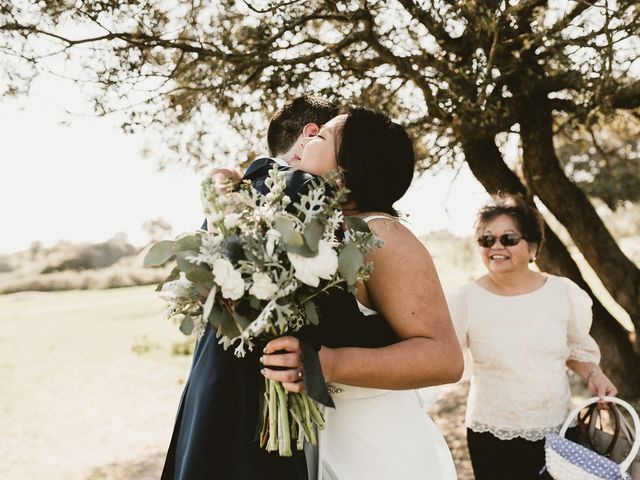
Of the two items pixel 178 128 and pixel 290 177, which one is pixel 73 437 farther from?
pixel 290 177

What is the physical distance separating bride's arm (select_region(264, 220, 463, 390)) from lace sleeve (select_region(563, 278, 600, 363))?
1920mm

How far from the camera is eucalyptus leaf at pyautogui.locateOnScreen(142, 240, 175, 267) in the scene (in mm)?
1654

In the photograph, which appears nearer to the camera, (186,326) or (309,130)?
(186,326)

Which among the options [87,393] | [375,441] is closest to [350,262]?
[375,441]

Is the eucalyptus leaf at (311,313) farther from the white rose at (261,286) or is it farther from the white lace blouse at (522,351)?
the white lace blouse at (522,351)

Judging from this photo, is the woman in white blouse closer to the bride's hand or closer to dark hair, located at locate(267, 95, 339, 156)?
dark hair, located at locate(267, 95, 339, 156)

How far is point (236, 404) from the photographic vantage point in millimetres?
1826

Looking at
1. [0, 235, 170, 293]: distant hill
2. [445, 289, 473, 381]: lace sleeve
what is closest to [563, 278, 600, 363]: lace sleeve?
[445, 289, 473, 381]: lace sleeve

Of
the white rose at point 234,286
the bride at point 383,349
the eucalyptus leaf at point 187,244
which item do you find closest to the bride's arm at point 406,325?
the bride at point 383,349

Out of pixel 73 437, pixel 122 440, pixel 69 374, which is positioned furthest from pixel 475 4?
pixel 69 374

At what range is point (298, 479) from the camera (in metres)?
1.83

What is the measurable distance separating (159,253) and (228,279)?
0.28 m

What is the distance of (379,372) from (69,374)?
12.0 metres

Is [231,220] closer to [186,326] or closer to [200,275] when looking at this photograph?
[200,275]
